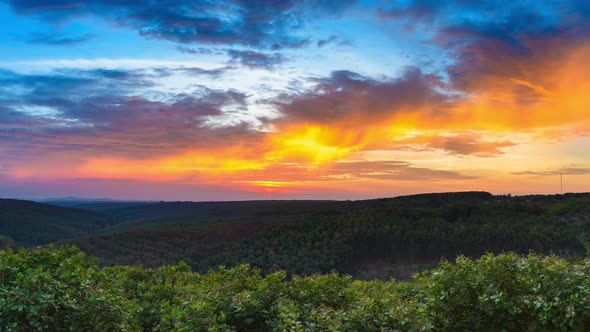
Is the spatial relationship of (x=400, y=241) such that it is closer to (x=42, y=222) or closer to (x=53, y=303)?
(x=53, y=303)

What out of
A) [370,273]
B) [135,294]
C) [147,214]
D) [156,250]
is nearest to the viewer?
[135,294]

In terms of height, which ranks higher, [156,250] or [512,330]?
[512,330]

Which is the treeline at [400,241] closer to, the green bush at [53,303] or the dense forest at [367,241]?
the dense forest at [367,241]

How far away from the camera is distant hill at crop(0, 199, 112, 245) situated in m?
59.9

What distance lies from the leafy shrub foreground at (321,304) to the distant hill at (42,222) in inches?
2249

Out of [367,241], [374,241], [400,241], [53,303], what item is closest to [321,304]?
[53,303]

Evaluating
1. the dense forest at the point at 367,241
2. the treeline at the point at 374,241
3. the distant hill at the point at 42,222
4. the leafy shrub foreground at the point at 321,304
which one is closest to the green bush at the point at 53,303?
the leafy shrub foreground at the point at 321,304

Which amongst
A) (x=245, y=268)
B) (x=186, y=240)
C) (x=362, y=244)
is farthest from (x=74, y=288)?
(x=186, y=240)

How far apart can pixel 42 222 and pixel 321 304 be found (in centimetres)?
7826

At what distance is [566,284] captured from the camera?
6.98 m

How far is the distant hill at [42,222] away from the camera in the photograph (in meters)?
59.9

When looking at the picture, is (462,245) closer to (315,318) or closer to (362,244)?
(362,244)

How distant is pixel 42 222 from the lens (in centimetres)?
7162

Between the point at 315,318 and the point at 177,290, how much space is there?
4.68 meters
